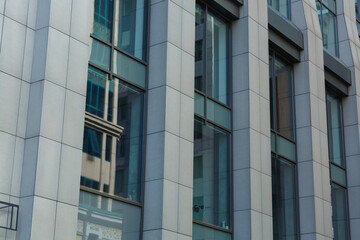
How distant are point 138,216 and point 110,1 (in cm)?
607

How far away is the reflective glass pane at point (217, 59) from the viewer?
20938 millimetres

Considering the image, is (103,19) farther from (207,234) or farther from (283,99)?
(283,99)

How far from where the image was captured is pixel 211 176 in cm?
1981

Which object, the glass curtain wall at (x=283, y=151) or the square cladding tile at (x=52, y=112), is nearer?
the square cladding tile at (x=52, y=112)

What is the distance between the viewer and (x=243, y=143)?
20.5m

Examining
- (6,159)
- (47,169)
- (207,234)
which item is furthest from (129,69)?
(207,234)

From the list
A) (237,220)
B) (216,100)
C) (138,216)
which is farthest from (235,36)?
(138,216)

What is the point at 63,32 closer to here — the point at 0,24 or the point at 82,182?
the point at 0,24

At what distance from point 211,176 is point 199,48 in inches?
168

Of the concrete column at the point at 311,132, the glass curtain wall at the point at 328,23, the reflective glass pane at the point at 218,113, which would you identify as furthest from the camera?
the glass curtain wall at the point at 328,23

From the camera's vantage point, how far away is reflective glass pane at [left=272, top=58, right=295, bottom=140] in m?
24.2

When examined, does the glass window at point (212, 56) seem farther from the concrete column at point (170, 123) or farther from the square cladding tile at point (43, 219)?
the square cladding tile at point (43, 219)

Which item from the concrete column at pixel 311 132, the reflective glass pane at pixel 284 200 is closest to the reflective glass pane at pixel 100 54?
the reflective glass pane at pixel 284 200

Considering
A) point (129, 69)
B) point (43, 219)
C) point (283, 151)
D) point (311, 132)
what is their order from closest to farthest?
point (43, 219) → point (129, 69) → point (283, 151) → point (311, 132)
